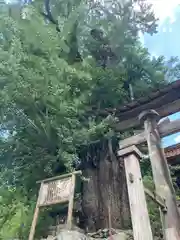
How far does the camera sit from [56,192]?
557 centimetres

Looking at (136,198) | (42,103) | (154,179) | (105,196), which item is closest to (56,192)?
(105,196)

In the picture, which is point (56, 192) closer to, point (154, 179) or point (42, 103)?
point (42, 103)

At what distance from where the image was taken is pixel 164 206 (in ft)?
12.3

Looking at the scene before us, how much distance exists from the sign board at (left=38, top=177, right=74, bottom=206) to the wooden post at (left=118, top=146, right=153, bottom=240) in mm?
2094

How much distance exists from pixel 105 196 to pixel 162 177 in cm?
295

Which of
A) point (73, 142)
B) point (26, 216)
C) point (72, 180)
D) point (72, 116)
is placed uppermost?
point (72, 116)

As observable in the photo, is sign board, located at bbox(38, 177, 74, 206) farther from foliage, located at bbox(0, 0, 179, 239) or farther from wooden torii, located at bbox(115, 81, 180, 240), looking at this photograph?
wooden torii, located at bbox(115, 81, 180, 240)

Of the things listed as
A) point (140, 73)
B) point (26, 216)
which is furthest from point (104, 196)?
point (140, 73)

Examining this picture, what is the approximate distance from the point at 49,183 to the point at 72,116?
155 cm

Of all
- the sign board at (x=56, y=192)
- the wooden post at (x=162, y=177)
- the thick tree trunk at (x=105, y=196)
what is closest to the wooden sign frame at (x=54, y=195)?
the sign board at (x=56, y=192)

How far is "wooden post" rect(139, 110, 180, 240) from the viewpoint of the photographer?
361cm

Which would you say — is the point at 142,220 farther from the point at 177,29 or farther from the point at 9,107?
the point at 177,29

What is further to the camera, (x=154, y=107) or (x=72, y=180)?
(x=154, y=107)

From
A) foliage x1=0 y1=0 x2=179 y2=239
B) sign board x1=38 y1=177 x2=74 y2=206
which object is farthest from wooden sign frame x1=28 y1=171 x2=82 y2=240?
foliage x1=0 y1=0 x2=179 y2=239
